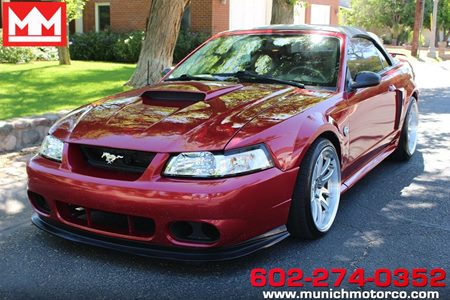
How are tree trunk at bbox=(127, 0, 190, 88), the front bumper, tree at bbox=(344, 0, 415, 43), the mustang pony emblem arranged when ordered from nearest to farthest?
the front bumper → the mustang pony emblem → tree trunk at bbox=(127, 0, 190, 88) → tree at bbox=(344, 0, 415, 43)

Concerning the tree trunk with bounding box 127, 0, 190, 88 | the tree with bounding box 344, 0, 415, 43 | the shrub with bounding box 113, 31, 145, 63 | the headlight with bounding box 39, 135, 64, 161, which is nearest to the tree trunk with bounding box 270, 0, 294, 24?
the tree trunk with bounding box 127, 0, 190, 88

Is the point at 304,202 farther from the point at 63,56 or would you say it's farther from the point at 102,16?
the point at 102,16

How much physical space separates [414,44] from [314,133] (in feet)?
86.7

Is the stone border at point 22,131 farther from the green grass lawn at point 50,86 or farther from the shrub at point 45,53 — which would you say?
the shrub at point 45,53

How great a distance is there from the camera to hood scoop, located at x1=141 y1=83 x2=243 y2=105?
12.8 ft

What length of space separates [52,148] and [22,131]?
2.83 meters

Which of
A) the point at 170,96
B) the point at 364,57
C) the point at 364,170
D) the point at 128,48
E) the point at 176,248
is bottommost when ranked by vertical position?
the point at 176,248

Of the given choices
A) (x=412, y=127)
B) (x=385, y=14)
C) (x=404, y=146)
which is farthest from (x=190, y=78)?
(x=385, y=14)

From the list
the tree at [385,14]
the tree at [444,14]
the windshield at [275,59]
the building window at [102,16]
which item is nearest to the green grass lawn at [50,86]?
the windshield at [275,59]

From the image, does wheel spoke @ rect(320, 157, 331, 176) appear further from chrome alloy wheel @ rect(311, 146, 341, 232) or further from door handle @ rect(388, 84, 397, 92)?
door handle @ rect(388, 84, 397, 92)

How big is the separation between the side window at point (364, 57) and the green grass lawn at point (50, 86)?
14.0 feet

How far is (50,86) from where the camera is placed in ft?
32.6

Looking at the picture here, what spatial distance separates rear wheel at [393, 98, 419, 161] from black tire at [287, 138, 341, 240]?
255 centimetres

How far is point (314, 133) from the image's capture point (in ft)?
11.9
